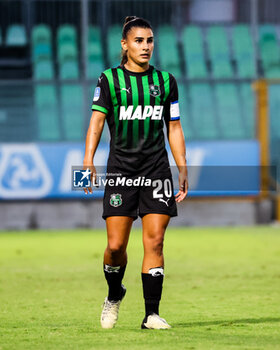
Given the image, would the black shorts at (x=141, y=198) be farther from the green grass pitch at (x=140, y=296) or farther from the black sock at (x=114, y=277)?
the green grass pitch at (x=140, y=296)

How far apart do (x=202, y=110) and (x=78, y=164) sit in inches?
144

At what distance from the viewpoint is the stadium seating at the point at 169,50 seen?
71.3 ft

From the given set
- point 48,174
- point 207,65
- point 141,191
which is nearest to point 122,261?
point 141,191

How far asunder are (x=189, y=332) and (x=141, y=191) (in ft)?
2.94

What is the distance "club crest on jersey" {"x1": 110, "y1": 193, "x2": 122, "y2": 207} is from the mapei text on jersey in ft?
1.55

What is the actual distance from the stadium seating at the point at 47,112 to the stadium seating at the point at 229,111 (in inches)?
139

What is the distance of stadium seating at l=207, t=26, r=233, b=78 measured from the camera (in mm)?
21609

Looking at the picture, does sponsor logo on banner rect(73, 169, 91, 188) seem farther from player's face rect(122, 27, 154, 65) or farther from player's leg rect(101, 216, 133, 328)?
player's face rect(122, 27, 154, 65)

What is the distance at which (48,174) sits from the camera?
60.6 feet

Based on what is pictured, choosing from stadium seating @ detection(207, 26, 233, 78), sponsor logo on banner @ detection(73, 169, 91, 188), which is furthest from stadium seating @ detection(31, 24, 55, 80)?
sponsor logo on banner @ detection(73, 169, 91, 188)

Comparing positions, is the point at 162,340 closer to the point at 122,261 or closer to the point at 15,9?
the point at 122,261

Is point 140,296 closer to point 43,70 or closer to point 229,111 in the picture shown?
point 229,111

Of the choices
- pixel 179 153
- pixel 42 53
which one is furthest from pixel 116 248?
pixel 42 53

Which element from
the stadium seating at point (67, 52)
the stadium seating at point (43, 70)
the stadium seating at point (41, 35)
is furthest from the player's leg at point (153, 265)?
the stadium seating at point (41, 35)
